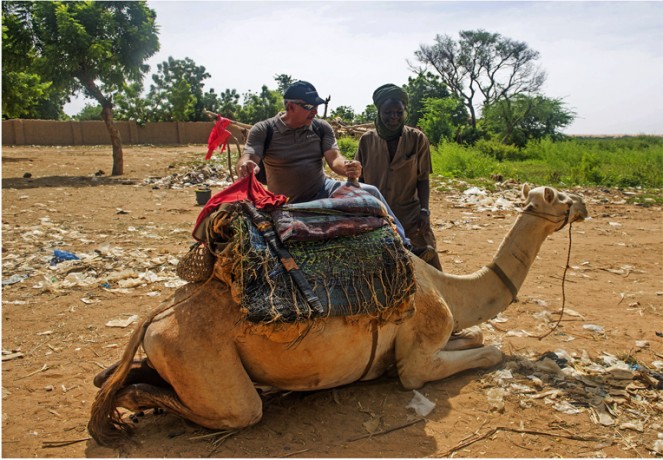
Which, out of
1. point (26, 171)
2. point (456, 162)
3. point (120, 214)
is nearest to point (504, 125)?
point (456, 162)

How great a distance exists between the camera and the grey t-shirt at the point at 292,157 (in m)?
4.06

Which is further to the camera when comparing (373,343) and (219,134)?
(219,134)

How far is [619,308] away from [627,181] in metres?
10.3

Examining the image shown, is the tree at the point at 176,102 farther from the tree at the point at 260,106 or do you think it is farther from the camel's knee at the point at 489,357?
the camel's knee at the point at 489,357

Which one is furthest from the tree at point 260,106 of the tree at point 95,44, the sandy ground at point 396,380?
the sandy ground at point 396,380

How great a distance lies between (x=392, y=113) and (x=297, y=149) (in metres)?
0.91

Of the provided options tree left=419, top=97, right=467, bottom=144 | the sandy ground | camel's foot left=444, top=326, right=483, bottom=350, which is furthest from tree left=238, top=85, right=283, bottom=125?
camel's foot left=444, top=326, right=483, bottom=350

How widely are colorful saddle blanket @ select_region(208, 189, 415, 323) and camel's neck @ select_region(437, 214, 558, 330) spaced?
786 mm

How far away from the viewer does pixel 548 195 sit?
4.05m

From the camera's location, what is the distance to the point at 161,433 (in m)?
3.29

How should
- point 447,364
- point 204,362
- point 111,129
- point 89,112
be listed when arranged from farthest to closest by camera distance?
point 89,112 < point 111,129 < point 447,364 < point 204,362

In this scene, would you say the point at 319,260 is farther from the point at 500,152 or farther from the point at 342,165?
the point at 500,152

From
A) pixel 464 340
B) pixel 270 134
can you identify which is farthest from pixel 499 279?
pixel 270 134

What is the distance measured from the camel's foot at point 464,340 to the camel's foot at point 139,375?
1973 mm
